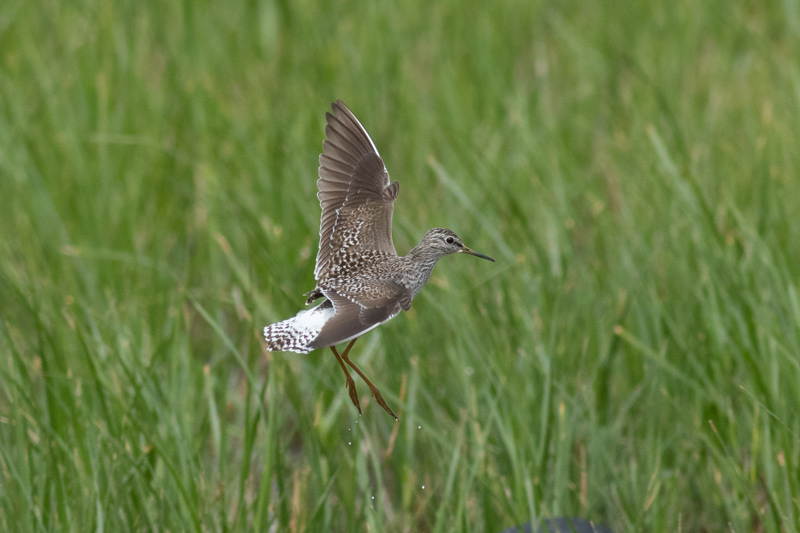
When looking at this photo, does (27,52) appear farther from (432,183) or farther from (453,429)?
(453,429)

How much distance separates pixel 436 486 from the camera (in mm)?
3023

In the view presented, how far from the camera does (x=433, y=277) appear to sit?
3604 millimetres

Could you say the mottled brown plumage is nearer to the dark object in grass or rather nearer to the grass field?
the grass field

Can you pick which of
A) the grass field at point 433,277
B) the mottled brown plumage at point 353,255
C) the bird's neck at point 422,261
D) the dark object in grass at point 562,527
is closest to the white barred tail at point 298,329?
the mottled brown plumage at point 353,255

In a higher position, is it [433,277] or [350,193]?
[433,277]

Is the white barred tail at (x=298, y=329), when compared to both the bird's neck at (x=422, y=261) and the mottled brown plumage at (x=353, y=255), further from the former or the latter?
the bird's neck at (x=422, y=261)

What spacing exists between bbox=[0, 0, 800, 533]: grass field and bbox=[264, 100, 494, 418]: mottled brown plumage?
2.34 feet

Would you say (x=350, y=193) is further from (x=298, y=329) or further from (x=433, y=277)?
(x=433, y=277)

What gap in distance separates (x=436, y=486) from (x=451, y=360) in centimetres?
41

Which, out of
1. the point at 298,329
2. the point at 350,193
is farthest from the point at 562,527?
the point at 298,329

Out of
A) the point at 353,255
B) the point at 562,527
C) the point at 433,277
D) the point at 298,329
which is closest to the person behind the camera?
the point at 298,329

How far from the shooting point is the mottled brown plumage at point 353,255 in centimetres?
107

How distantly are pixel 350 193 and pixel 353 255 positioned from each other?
0.11m

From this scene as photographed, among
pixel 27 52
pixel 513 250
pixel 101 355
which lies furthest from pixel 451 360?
pixel 27 52
